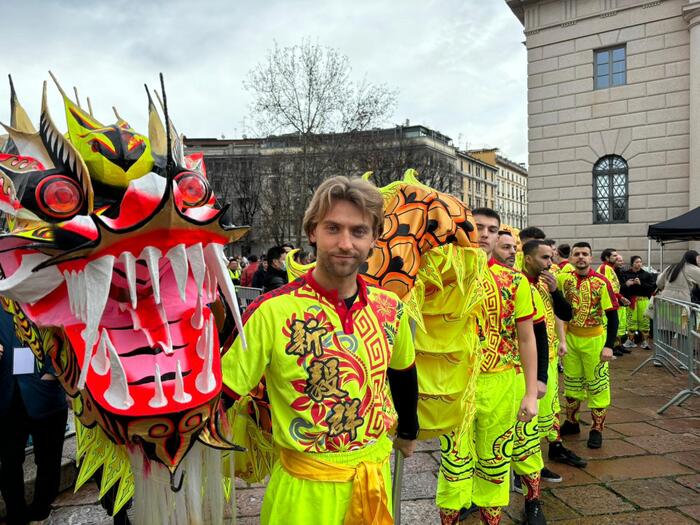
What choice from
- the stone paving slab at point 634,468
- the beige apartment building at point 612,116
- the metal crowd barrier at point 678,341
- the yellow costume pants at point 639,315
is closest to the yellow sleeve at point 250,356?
the stone paving slab at point 634,468

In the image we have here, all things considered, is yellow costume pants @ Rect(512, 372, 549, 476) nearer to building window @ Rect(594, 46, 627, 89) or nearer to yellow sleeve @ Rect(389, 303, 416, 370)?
yellow sleeve @ Rect(389, 303, 416, 370)

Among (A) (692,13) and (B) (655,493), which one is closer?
(B) (655,493)

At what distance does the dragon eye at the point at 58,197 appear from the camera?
1.28 m

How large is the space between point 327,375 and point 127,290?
79cm

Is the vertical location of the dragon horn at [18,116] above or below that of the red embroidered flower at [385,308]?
above

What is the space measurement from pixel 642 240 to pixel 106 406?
16.1 m

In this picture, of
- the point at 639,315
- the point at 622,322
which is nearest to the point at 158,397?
the point at 622,322

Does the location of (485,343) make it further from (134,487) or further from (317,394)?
(134,487)

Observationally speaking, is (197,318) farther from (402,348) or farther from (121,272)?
(402,348)

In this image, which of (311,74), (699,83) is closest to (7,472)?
(311,74)

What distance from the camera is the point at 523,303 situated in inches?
141

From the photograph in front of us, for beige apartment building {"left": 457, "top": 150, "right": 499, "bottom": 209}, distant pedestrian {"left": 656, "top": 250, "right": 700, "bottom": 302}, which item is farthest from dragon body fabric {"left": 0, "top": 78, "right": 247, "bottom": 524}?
beige apartment building {"left": 457, "top": 150, "right": 499, "bottom": 209}

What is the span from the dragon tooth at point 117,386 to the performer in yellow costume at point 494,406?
2.46 meters

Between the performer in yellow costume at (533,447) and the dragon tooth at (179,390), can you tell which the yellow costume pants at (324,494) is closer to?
the dragon tooth at (179,390)
